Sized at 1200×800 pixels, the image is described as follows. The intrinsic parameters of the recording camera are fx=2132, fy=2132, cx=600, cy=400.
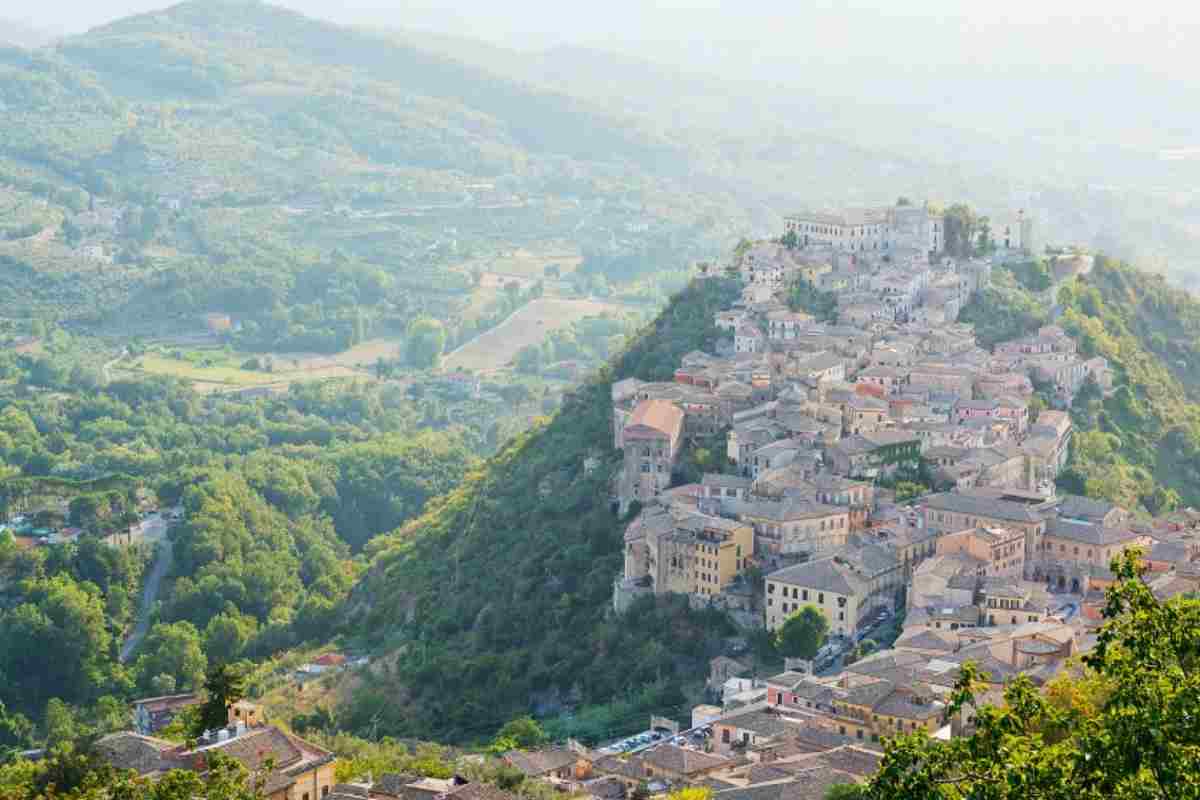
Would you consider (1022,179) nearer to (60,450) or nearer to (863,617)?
(60,450)

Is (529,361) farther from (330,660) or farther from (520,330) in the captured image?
(330,660)

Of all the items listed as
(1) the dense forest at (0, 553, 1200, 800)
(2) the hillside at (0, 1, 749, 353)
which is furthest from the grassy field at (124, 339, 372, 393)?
(1) the dense forest at (0, 553, 1200, 800)

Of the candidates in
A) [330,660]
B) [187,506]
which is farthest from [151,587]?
[330,660]

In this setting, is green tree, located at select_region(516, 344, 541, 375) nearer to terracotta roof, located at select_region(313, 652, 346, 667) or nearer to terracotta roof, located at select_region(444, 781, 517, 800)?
terracotta roof, located at select_region(313, 652, 346, 667)

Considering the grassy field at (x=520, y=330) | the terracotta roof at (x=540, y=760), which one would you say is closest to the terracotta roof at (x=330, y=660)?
the terracotta roof at (x=540, y=760)

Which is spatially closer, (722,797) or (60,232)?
(722,797)

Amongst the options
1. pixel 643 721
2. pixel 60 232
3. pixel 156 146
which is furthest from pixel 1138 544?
pixel 156 146
